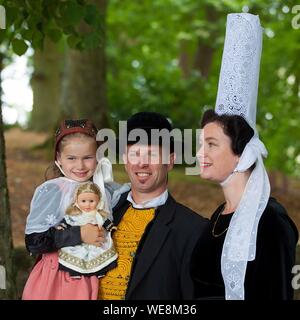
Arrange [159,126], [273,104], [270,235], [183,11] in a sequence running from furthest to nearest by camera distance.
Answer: [183,11] < [273,104] < [159,126] < [270,235]

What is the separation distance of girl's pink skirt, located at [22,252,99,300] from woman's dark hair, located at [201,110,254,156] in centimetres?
82

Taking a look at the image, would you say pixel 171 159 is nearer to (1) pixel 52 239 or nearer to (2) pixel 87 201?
(2) pixel 87 201

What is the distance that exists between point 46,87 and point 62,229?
11978mm

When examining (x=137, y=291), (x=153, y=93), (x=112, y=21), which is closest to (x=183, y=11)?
(x=112, y=21)

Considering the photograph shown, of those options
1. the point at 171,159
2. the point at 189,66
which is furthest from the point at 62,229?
the point at 189,66

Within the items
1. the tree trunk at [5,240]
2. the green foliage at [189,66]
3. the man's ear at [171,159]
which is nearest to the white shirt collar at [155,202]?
the man's ear at [171,159]

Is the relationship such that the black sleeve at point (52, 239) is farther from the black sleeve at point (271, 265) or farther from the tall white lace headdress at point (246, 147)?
the black sleeve at point (271, 265)

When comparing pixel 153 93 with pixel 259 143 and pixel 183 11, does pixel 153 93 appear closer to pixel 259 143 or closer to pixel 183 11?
pixel 183 11

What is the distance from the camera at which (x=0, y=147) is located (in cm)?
377

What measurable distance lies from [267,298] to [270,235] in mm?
254

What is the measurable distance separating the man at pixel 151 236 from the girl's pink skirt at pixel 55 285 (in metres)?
0.07

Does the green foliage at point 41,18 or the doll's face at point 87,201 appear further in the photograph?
the green foliage at point 41,18

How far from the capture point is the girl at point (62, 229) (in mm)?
2799

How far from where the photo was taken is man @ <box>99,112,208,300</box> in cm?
281
